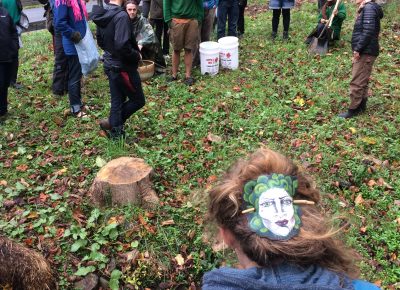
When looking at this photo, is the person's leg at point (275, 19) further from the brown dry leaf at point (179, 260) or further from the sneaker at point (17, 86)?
the brown dry leaf at point (179, 260)

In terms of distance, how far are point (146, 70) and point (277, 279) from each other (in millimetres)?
6217

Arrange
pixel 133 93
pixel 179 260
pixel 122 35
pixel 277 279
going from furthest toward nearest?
pixel 133 93
pixel 122 35
pixel 179 260
pixel 277 279

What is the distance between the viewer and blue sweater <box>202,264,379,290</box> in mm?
1364

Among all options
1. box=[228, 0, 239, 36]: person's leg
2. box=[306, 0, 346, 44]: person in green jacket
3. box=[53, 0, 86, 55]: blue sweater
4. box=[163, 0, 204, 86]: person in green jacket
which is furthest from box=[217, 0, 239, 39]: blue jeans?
box=[53, 0, 86, 55]: blue sweater

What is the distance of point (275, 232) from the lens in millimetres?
1434

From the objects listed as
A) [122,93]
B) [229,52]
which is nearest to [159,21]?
[229,52]

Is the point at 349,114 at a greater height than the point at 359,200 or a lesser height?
greater

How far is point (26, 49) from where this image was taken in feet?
31.3

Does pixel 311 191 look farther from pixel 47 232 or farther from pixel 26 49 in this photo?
pixel 26 49

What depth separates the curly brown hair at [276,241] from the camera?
1424mm

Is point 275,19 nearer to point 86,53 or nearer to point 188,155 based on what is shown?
point 86,53

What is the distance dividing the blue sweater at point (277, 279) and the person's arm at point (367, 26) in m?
4.62

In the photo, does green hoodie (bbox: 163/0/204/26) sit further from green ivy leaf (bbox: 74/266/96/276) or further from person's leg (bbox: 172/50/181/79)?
green ivy leaf (bbox: 74/266/96/276)

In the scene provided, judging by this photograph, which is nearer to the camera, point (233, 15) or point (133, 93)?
point (133, 93)
